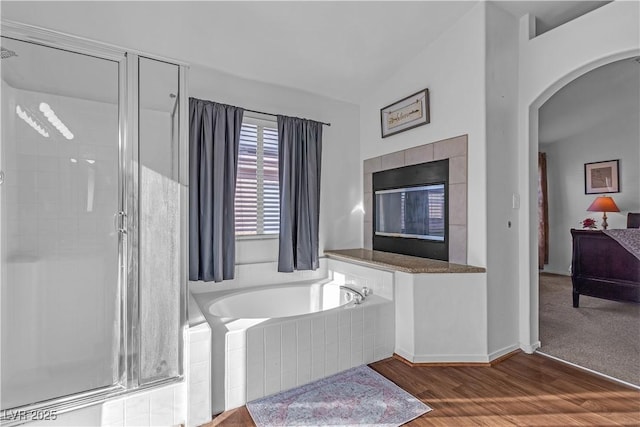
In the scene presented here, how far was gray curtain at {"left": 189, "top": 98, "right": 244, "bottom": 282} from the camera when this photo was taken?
2.76 m

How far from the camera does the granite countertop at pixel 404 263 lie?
94.3 inches

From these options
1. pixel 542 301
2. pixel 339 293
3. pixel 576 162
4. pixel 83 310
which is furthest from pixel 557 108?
pixel 83 310

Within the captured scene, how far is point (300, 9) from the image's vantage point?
229 cm

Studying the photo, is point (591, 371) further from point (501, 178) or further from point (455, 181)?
point (455, 181)

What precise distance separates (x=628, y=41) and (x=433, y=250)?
1.84 metres

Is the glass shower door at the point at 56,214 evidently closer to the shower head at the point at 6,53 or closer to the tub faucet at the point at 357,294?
the shower head at the point at 6,53

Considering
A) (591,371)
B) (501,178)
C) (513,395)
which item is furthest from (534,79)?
(513,395)

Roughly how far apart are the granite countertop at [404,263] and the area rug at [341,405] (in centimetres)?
78

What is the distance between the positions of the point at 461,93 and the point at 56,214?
2796 millimetres

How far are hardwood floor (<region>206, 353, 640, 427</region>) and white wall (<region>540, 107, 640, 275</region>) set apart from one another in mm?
3651

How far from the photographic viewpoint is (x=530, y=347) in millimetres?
2561

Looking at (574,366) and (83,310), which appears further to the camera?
(574,366)

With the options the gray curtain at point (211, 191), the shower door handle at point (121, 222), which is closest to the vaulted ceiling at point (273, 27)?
the gray curtain at point (211, 191)

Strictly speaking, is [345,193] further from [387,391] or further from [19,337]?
[19,337]
